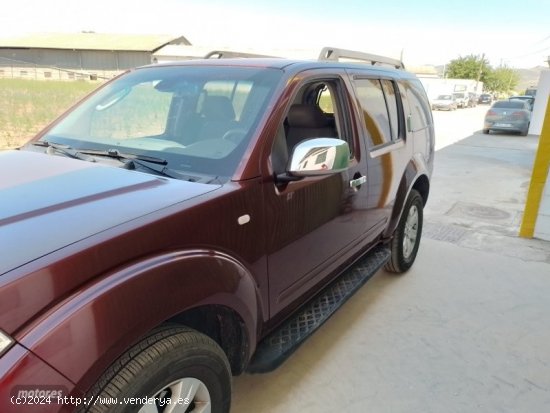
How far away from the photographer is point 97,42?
5491 centimetres

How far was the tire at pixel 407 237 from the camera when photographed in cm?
389

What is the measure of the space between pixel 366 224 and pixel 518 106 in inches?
736

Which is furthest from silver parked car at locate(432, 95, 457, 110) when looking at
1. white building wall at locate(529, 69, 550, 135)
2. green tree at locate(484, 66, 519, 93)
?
green tree at locate(484, 66, 519, 93)

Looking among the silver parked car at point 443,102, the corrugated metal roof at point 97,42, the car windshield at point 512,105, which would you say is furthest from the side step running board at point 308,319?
the corrugated metal roof at point 97,42

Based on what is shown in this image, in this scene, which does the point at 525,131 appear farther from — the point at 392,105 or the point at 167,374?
the point at 167,374

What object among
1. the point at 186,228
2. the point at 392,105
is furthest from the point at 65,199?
the point at 392,105

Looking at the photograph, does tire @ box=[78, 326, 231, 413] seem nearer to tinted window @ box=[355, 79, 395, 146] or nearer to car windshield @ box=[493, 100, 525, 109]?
tinted window @ box=[355, 79, 395, 146]

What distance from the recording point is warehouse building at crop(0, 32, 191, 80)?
50156mm

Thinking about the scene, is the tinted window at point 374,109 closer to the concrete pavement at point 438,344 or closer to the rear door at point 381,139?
the rear door at point 381,139

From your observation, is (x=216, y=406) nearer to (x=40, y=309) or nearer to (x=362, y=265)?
(x=40, y=309)

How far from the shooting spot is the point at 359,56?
3514 mm

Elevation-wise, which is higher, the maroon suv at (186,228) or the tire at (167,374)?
the maroon suv at (186,228)

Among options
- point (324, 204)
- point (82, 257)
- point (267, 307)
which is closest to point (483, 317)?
point (324, 204)

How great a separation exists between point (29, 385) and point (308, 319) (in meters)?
1.66
